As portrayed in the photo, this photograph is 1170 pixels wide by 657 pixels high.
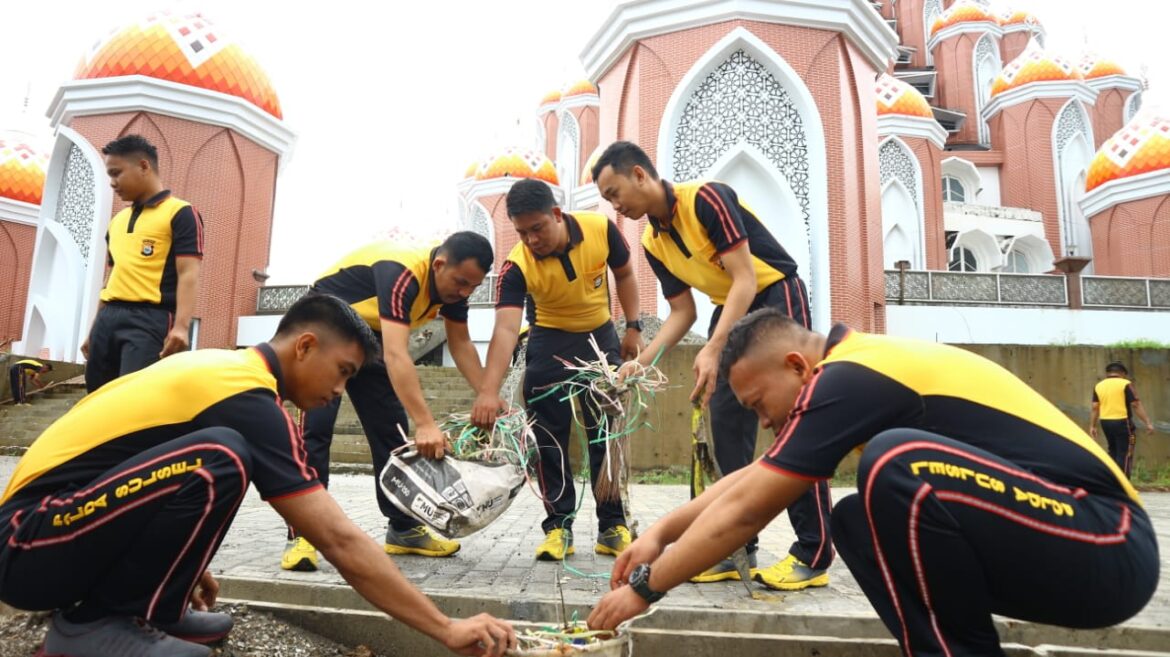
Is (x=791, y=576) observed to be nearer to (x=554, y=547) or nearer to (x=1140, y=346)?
(x=554, y=547)

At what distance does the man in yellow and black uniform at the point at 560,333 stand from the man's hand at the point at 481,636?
5.35 ft

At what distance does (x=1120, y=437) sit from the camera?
28.1 feet

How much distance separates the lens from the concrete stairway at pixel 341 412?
9180 mm

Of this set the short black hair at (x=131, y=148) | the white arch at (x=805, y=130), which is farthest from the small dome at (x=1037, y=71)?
the short black hair at (x=131, y=148)

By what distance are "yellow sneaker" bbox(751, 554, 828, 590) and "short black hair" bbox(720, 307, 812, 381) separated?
128cm

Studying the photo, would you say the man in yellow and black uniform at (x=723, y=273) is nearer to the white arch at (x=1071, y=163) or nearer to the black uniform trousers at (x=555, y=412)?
the black uniform trousers at (x=555, y=412)

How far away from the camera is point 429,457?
3.09m

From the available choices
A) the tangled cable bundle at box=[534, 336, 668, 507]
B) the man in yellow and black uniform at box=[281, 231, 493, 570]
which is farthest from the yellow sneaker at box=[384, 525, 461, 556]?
the tangled cable bundle at box=[534, 336, 668, 507]

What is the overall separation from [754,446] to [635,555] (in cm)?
115

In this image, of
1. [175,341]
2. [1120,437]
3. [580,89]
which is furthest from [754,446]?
[580,89]

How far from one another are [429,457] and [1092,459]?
2.28m

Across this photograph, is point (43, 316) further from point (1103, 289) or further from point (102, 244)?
point (1103, 289)

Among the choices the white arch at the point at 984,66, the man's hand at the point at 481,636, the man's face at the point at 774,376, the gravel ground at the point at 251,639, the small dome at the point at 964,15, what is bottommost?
the gravel ground at the point at 251,639

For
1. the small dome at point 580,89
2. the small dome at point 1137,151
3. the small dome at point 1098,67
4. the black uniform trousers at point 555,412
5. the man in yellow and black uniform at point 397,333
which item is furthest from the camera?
the small dome at point 580,89
